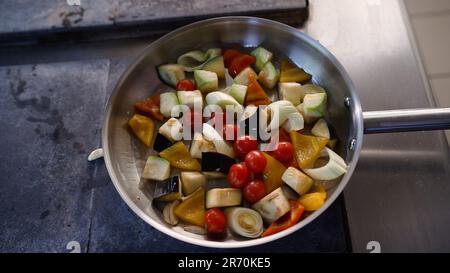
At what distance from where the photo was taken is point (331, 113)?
115cm

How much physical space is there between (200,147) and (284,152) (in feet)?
0.74

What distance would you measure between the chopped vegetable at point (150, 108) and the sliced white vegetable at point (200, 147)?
6.6 inches

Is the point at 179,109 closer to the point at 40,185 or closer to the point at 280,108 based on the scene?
the point at 280,108

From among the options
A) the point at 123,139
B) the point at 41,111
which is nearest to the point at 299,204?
the point at 123,139

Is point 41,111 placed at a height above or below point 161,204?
above

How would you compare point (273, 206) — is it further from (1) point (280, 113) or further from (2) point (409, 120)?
(2) point (409, 120)

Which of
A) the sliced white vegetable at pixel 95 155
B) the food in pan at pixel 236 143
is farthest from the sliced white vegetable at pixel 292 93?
the sliced white vegetable at pixel 95 155

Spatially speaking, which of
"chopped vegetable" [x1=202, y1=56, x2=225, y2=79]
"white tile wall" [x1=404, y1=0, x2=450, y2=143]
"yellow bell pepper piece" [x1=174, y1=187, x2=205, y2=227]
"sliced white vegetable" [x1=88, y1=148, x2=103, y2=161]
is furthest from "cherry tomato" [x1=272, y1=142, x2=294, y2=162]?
"white tile wall" [x1=404, y1=0, x2=450, y2=143]

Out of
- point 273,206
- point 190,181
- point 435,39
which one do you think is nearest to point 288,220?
point 273,206

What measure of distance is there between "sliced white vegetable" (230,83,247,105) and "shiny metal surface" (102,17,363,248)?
0.68ft

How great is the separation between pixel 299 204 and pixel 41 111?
0.87 meters

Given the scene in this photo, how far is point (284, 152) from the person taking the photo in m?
1.04

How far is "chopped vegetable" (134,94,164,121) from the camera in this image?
1.17 metres

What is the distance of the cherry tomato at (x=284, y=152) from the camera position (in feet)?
3.40
